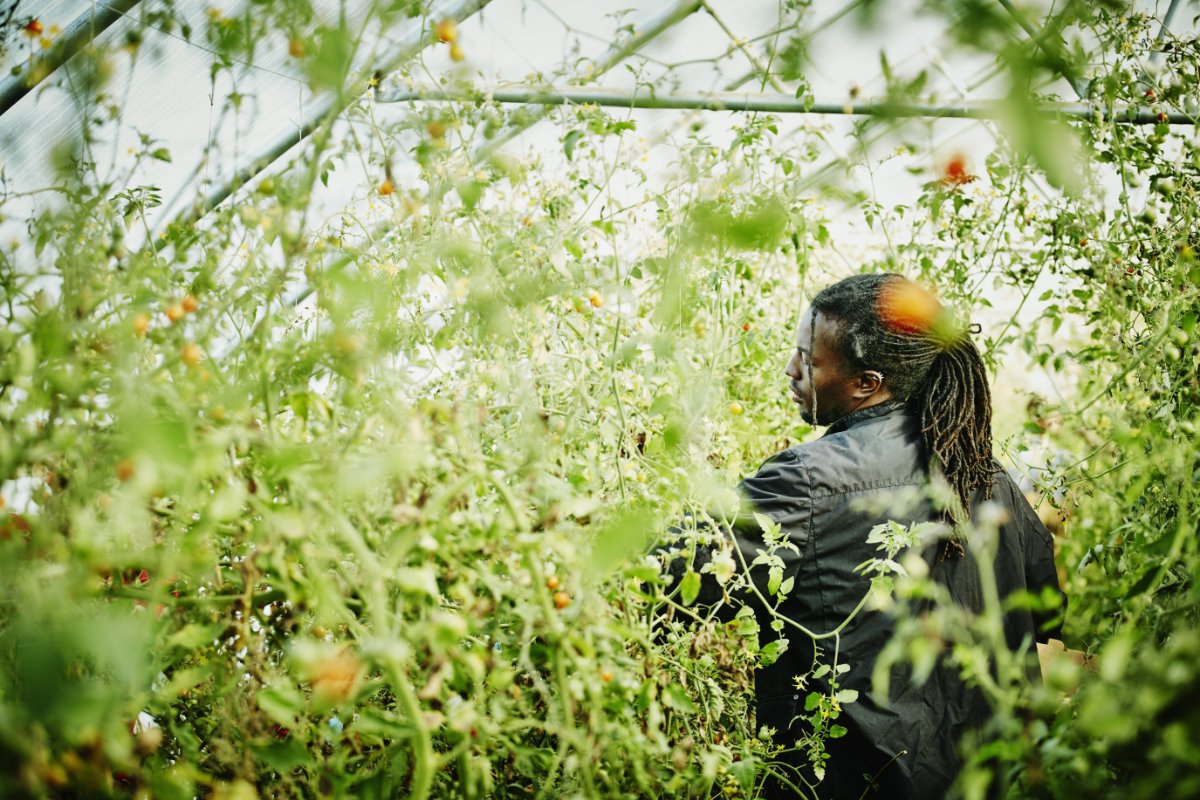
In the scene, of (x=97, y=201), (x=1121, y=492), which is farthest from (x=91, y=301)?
A: (x=1121, y=492)

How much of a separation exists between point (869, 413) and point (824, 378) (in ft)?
0.43

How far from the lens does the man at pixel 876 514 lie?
1346 millimetres

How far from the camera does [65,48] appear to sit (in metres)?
0.96

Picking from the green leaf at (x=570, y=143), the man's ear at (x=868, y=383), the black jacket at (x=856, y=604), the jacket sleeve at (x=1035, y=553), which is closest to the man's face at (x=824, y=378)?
the man's ear at (x=868, y=383)

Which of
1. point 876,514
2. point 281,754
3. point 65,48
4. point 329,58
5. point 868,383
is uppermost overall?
point 65,48

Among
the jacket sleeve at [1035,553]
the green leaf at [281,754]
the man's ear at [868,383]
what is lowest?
the jacket sleeve at [1035,553]

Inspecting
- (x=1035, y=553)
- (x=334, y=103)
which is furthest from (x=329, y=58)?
(x=1035, y=553)

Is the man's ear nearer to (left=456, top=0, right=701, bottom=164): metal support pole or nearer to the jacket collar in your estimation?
the jacket collar

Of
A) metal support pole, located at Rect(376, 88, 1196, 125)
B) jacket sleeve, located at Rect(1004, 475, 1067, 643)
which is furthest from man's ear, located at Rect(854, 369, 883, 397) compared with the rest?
metal support pole, located at Rect(376, 88, 1196, 125)

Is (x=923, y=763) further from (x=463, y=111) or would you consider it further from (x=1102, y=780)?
(x=463, y=111)

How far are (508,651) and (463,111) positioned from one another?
0.97 metres

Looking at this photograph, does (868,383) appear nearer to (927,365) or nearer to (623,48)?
(927,365)

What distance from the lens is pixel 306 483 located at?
0.63 m

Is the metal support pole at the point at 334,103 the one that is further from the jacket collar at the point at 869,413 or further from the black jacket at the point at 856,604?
the jacket collar at the point at 869,413
